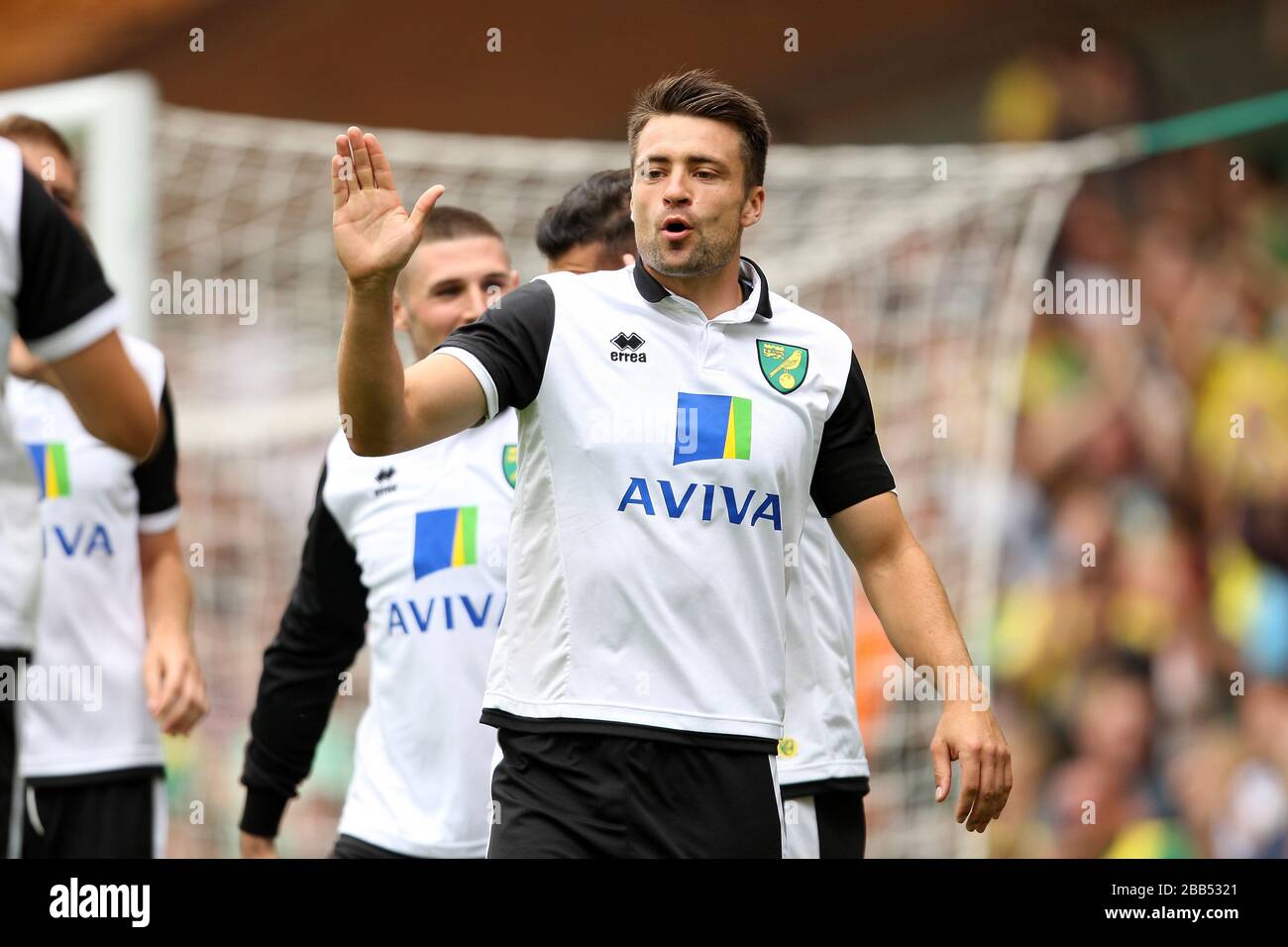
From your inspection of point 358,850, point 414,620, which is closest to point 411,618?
point 414,620

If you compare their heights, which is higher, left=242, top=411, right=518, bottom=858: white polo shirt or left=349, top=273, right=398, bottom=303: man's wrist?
left=349, top=273, right=398, bottom=303: man's wrist

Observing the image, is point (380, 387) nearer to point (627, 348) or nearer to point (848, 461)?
point (627, 348)

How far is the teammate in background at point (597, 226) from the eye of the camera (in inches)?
179

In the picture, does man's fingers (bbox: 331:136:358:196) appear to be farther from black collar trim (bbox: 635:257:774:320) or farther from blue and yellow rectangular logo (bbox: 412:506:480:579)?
blue and yellow rectangular logo (bbox: 412:506:480:579)

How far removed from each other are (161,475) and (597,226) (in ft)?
4.37

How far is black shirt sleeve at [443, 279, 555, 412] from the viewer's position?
331cm

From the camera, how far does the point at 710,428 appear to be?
3.43 metres

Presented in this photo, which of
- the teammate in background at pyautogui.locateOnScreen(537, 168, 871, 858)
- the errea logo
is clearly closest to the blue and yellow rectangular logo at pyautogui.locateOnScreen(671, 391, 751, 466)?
the errea logo

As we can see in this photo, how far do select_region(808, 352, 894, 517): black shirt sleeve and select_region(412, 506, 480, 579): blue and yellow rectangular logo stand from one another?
939 mm

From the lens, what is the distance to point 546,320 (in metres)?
3.45

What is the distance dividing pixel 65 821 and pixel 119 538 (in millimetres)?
730
